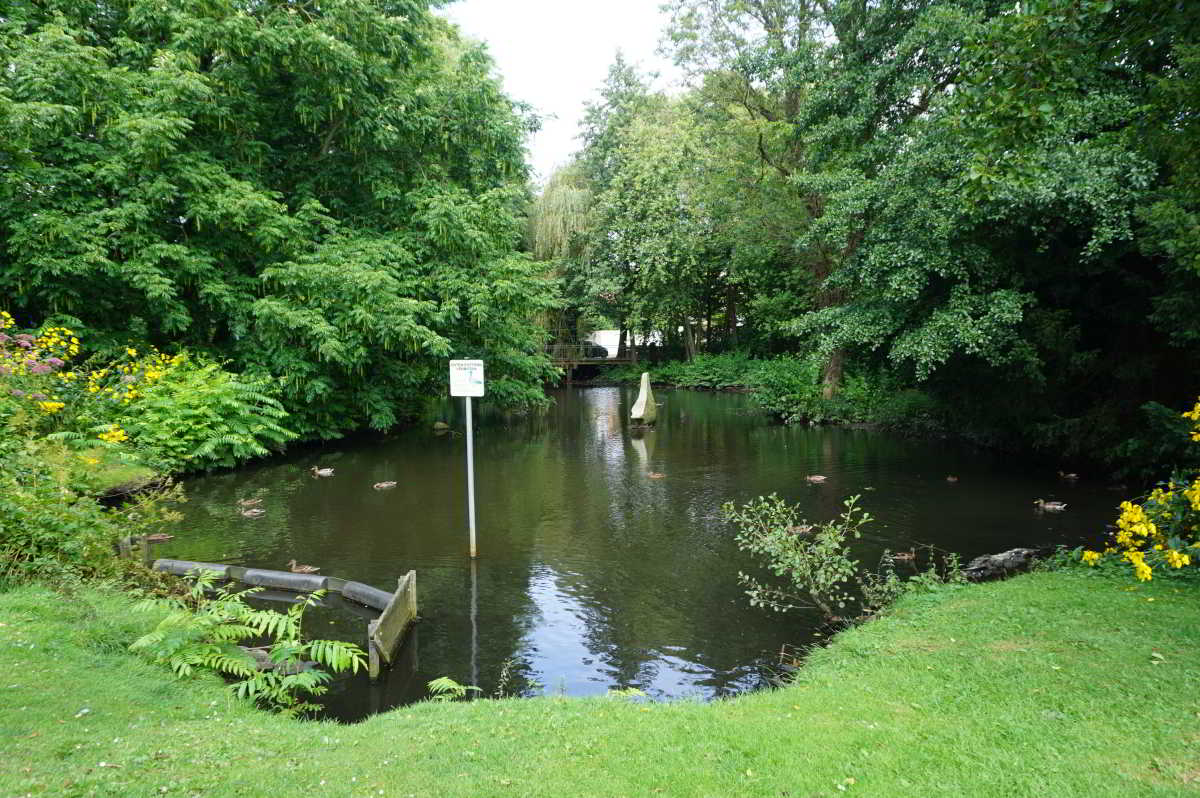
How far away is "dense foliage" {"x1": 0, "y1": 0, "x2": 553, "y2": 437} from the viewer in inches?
571

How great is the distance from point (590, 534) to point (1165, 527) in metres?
7.39

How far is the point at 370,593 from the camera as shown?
8.32 meters

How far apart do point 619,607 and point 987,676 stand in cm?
429

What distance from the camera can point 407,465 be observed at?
17922mm

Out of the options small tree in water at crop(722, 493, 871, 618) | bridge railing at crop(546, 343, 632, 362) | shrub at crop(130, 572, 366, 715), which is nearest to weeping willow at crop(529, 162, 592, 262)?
bridge railing at crop(546, 343, 632, 362)

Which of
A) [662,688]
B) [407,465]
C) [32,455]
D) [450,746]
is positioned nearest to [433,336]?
[407,465]

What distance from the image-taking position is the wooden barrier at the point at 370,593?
6754 mm

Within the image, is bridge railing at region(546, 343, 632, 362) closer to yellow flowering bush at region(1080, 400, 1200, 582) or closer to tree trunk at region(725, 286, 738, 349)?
tree trunk at region(725, 286, 738, 349)

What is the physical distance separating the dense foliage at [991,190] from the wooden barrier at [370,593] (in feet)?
21.3

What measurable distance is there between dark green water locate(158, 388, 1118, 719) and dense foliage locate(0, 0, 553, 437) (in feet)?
10.8

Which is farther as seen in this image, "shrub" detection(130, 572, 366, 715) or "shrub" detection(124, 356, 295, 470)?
"shrub" detection(124, 356, 295, 470)

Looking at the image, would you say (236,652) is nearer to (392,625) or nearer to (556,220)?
(392,625)

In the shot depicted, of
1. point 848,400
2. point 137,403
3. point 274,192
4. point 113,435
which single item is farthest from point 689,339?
point 113,435

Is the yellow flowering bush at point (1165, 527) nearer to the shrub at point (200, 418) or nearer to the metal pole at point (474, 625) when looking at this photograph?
the metal pole at point (474, 625)
